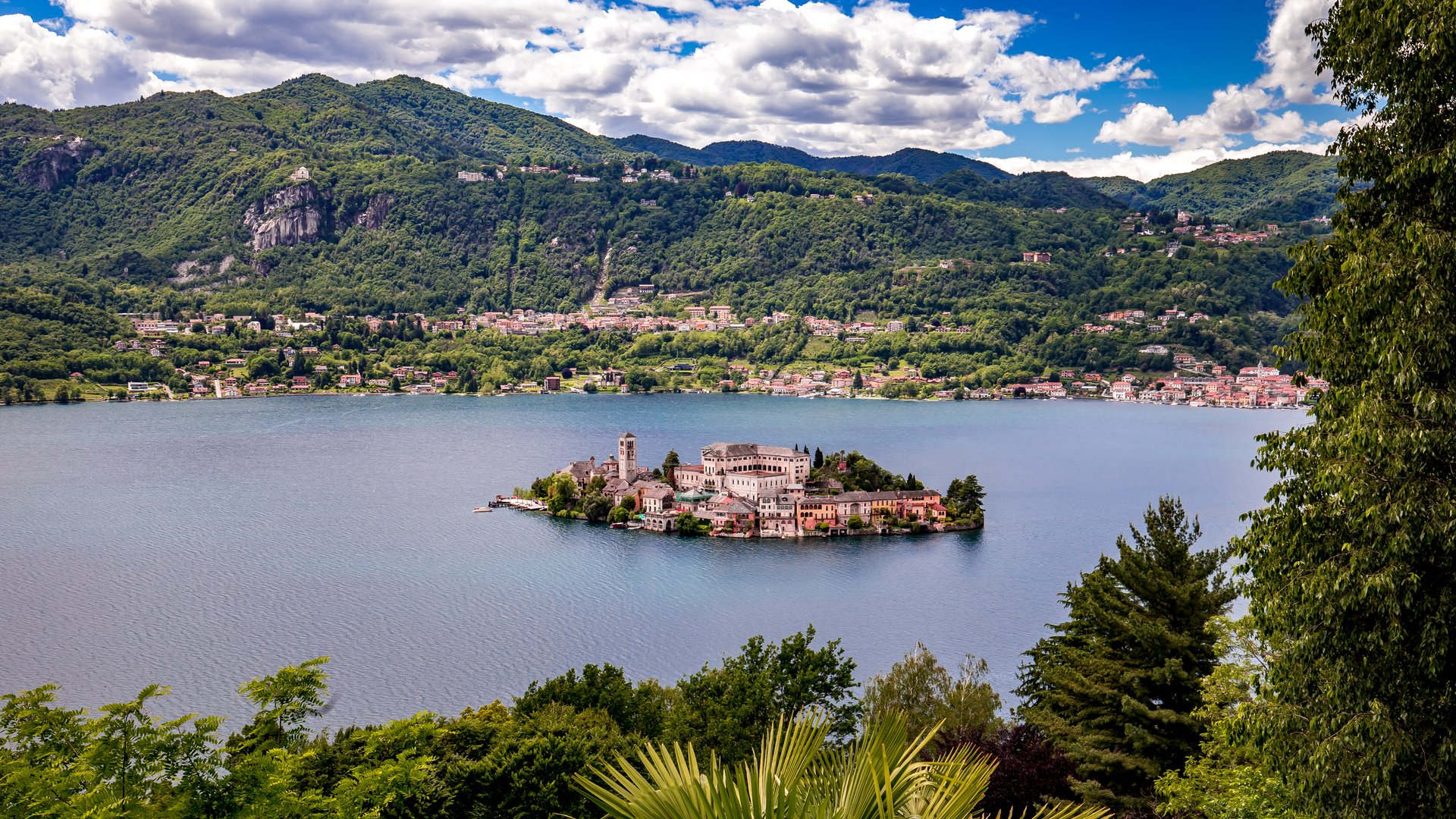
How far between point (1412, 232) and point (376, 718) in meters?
18.7

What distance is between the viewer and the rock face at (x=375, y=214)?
12888cm

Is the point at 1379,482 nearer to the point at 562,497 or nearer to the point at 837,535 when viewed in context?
the point at 837,535

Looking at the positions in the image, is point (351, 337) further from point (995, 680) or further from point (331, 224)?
point (995, 680)

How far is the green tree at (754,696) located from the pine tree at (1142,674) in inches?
98.8

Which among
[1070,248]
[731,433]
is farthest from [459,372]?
[1070,248]

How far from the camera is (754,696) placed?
39.4 ft

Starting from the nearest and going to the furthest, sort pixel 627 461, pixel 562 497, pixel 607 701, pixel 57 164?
pixel 607 701
pixel 562 497
pixel 627 461
pixel 57 164

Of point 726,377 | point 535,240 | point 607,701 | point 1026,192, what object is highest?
point 1026,192

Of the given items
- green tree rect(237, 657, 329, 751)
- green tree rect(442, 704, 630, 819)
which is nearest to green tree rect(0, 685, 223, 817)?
green tree rect(237, 657, 329, 751)

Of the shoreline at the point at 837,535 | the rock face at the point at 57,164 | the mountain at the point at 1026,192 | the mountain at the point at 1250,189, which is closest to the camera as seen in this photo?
the shoreline at the point at 837,535

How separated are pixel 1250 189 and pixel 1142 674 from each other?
6979 inches

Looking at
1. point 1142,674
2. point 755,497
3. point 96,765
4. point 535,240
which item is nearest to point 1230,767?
point 1142,674

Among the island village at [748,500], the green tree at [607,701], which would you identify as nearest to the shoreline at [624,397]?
the island village at [748,500]

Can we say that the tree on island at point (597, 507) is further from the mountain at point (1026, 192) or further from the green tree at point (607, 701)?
the mountain at point (1026, 192)
